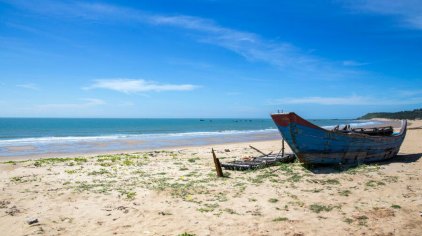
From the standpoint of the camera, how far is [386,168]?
1320 centimetres

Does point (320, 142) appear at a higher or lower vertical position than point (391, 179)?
higher

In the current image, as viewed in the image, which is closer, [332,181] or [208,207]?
[208,207]

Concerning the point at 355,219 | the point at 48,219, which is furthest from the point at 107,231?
the point at 355,219

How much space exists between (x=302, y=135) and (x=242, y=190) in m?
4.10

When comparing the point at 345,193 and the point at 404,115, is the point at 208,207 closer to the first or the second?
the point at 345,193

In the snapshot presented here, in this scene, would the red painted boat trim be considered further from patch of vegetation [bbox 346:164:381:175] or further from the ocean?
the ocean

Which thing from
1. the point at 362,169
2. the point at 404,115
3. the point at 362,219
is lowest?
the point at 362,219

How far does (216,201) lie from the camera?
8.86 meters

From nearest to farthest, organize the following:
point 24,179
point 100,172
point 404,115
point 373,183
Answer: point 373,183
point 24,179
point 100,172
point 404,115

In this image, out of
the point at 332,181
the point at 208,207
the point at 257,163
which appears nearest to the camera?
the point at 208,207

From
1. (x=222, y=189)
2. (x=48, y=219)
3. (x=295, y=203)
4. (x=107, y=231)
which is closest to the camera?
(x=107, y=231)

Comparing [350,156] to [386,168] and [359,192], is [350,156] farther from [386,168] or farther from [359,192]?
[359,192]

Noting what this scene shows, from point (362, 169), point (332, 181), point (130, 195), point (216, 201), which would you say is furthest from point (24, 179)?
point (362, 169)

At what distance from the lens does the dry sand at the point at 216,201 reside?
6.87 m
